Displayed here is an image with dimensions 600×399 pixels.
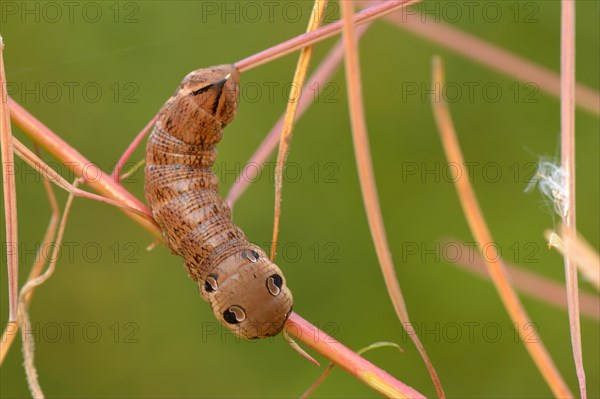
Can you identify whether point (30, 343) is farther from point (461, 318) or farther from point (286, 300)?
point (461, 318)

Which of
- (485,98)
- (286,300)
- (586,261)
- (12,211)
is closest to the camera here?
(586,261)

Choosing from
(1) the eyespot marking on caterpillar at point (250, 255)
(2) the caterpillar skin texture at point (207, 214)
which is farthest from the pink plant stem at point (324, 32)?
(1) the eyespot marking on caterpillar at point (250, 255)

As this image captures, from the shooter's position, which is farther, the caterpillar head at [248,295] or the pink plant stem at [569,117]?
the caterpillar head at [248,295]

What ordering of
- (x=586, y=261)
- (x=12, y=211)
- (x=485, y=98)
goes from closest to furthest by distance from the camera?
(x=586, y=261) < (x=12, y=211) < (x=485, y=98)

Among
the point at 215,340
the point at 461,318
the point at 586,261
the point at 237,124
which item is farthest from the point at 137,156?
the point at 586,261

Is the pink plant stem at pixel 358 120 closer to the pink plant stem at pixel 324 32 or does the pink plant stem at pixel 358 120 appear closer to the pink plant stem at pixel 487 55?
the pink plant stem at pixel 324 32

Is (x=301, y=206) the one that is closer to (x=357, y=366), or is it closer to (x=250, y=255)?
(x=250, y=255)

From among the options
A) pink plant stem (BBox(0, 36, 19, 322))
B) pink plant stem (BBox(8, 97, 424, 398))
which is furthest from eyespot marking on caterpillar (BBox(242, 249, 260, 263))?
pink plant stem (BBox(0, 36, 19, 322))
